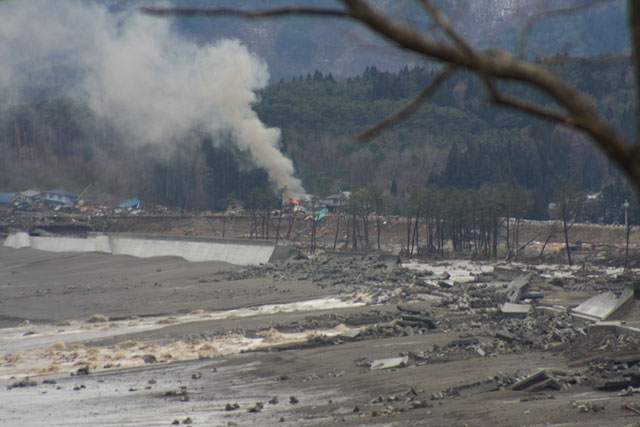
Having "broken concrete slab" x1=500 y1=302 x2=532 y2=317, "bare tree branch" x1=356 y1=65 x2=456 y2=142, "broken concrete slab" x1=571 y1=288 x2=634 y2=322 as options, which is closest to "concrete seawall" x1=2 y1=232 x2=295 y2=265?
"broken concrete slab" x1=500 y1=302 x2=532 y2=317

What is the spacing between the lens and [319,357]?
1864 cm

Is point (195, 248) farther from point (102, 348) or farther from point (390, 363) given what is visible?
point (390, 363)

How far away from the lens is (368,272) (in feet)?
150

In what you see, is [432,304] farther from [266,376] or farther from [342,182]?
[342,182]

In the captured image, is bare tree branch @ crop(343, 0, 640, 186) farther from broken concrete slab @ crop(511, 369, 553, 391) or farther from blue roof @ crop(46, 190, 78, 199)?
blue roof @ crop(46, 190, 78, 199)

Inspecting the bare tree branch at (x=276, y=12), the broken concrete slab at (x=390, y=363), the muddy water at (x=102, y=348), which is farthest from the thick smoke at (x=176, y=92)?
the bare tree branch at (x=276, y=12)

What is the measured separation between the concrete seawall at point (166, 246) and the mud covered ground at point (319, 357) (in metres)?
17.8

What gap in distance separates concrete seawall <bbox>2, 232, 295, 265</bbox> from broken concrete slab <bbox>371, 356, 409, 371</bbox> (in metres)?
41.2

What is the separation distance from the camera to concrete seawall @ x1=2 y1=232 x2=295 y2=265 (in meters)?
59.5

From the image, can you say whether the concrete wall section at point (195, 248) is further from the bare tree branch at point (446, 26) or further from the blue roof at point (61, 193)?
the blue roof at point (61, 193)

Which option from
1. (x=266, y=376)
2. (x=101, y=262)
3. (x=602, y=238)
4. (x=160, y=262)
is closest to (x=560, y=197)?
(x=602, y=238)

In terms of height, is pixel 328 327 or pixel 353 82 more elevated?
pixel 353 82

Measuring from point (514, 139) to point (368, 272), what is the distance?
83.1 m

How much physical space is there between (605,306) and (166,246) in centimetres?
5338
